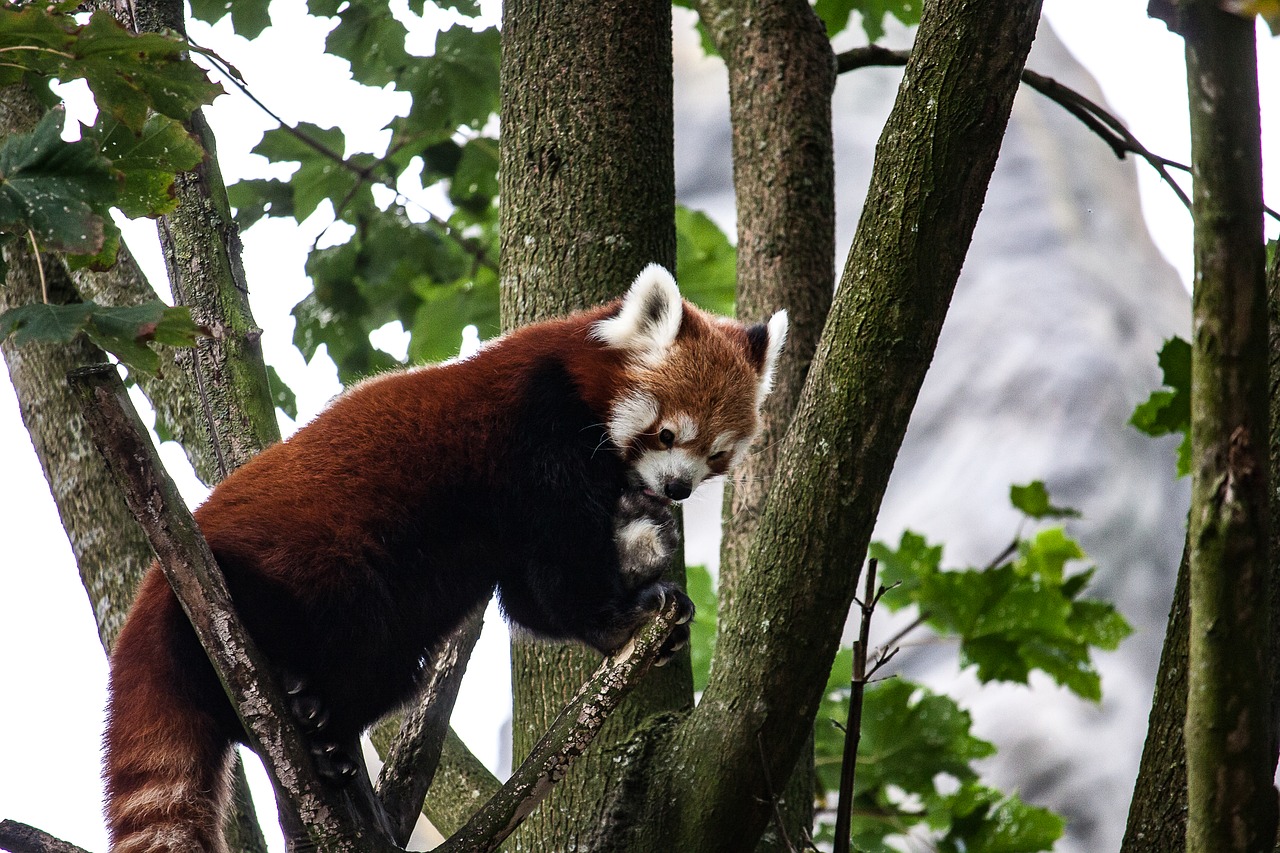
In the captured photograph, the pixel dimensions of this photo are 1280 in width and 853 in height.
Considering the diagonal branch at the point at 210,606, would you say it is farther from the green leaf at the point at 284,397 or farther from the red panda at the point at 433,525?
the green leaf at the point at 284,397

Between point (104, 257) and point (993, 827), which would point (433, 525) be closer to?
point (104, 257)

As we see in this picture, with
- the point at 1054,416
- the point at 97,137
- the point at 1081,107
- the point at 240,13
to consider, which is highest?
the point at 1054,416

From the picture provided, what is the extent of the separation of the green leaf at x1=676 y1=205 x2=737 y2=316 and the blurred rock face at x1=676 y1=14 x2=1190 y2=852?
4821mm

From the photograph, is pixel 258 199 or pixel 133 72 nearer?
pixel 133 72

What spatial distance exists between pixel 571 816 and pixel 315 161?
2.25 metres

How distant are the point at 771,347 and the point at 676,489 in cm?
48

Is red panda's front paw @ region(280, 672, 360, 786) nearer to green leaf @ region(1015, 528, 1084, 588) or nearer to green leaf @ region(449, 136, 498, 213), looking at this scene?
green leaf @ region(449, 136, 498, 213)

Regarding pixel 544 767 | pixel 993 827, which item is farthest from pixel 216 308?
pixel 993 827

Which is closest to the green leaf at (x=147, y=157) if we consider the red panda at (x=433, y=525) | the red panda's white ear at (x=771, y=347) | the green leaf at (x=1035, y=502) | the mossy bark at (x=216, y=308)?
the red panda at (x=433, y=525)

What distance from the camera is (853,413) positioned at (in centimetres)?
182

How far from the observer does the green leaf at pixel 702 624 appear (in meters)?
3.52

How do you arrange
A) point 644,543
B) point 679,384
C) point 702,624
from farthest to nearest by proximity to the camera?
point 702,624 < point 679,384 < point 644,543

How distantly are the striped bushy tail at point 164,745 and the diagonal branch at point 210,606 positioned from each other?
0.60ft

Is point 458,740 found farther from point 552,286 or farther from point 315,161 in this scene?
point 315,161
